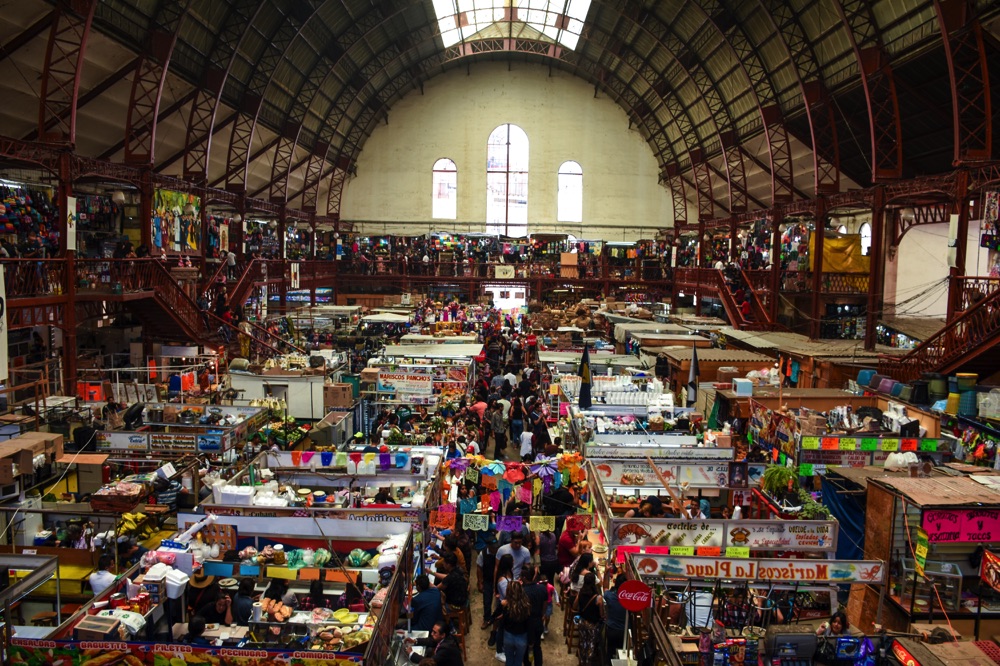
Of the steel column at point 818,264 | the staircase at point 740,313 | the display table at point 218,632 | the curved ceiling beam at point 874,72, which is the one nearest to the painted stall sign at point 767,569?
the display table at point 218,632

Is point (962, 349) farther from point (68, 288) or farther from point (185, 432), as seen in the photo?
point (68, 288)

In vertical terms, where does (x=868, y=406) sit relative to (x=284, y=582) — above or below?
above

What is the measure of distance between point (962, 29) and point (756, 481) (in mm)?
11110

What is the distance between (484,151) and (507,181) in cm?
209

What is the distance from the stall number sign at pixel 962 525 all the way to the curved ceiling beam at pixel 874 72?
13.0 m

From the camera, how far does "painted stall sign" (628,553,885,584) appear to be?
667cm

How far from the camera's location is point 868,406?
39.8ft

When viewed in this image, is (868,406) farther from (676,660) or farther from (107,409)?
(107,409)

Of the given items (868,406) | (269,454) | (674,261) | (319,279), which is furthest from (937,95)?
(319,279)

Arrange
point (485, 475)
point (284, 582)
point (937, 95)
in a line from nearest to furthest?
1. point (284, 582)
2. point (485, 475)
3. point (937, 95)

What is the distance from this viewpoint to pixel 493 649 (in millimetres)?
8203

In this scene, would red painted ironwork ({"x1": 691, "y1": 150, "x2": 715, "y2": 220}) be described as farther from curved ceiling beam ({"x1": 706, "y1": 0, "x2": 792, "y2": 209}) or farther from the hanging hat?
the hanging hat

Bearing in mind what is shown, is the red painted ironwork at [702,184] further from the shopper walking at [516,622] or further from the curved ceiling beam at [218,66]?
the shopper walking at [516,622]

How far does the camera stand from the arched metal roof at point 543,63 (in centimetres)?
1714
